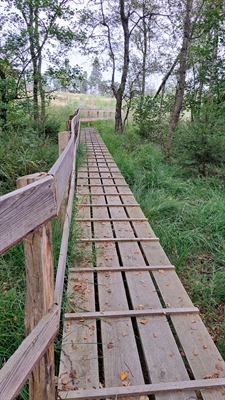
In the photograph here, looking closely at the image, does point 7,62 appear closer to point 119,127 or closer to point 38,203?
point 119,127

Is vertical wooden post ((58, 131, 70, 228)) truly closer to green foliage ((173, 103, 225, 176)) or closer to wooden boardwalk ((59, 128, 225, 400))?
wooden boardwalk ((59, 128, 225, 400))

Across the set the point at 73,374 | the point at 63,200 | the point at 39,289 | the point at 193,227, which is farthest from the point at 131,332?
the point at 193,227

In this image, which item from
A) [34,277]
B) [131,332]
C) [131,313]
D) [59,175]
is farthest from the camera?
[131,313]

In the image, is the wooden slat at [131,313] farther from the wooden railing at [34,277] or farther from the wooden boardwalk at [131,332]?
the wooden railing at [34,277]

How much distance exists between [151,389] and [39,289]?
884 mm

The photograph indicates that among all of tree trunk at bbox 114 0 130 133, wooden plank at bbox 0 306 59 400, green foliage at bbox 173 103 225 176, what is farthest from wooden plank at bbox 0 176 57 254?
tree trunk at bbox 114 0 130 133

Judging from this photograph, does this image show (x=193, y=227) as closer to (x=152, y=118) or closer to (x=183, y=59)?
(x=183, y=59)

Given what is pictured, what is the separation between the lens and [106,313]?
6.82 ft

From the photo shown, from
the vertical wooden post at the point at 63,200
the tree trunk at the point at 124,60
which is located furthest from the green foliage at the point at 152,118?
the vertical wooden post at the point at 63,200

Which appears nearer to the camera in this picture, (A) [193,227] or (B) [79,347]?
(B) [79,347]

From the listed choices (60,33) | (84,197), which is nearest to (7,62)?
(60,33)

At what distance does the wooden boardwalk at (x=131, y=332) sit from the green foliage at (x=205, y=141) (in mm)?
3985

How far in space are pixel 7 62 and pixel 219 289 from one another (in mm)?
8758

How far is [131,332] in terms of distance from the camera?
1.93 meters
